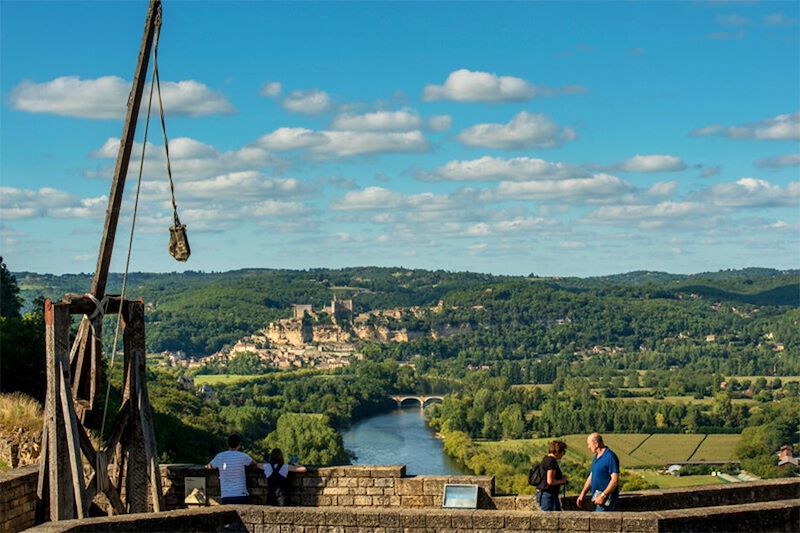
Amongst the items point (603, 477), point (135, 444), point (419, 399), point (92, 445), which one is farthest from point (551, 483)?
point (419, 399)

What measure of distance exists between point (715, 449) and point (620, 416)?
22.8 meters

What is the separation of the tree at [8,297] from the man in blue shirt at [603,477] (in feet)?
100

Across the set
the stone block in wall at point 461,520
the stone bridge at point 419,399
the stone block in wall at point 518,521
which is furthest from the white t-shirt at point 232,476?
the stone bridge at point 419,399

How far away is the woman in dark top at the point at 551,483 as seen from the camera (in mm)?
11656

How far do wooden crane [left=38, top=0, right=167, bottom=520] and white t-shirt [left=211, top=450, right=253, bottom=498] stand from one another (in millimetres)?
904

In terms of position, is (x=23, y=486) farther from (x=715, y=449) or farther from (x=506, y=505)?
(x=715, y=449)

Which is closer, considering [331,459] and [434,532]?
[434,532]

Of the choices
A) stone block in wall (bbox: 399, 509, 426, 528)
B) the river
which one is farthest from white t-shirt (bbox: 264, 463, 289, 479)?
the river

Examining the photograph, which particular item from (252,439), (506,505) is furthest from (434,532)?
(252,439)

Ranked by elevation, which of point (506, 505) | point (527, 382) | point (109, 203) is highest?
point (109, 203)

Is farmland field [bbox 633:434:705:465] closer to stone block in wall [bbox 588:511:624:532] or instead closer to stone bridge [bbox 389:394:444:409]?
stone bridge [bbox 389:394:444:409]

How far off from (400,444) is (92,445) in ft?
299

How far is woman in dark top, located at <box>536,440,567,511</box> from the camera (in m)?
11.7

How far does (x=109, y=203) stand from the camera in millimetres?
13375
